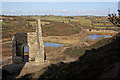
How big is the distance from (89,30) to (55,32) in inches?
575

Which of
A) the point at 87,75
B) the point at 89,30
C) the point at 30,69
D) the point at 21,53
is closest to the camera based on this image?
the point at 87,75

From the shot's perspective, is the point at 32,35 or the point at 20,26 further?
the point at 20,26

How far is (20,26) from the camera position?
54.9 metres

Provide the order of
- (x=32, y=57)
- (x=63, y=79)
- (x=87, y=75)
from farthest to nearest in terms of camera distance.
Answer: (x=32, y=57) < (x=63, y=79) < (x=87, y=75)

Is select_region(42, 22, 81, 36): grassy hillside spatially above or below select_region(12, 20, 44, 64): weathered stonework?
above

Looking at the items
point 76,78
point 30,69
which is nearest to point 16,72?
point 30,69

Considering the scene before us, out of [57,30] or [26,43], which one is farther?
[57,30]

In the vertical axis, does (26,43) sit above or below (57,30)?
below

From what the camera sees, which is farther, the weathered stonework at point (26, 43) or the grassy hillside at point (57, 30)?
the grassy hillside at point (57, 30)

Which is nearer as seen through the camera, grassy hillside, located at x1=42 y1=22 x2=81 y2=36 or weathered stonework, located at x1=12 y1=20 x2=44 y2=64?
weathered stonework, located at x1=12 y1=20 x2=44 y2=64

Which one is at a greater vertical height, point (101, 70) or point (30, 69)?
point (101, 70)

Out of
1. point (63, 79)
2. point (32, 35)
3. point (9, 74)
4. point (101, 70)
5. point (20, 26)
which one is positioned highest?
point (20, 26)

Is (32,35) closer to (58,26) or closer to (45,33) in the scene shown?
(45,33)

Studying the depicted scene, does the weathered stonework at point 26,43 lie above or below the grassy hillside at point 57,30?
below
